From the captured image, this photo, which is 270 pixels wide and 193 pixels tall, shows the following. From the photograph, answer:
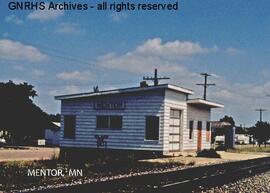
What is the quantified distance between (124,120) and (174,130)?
3.22m

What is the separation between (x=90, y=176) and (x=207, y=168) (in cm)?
465

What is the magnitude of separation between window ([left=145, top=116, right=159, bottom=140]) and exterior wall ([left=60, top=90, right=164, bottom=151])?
0.74 feet

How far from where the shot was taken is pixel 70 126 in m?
29.9

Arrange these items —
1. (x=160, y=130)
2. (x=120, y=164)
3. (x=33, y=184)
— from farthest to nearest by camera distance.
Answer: (x=160, y=130)
(x=120, y=164)
(x=33, y=184)

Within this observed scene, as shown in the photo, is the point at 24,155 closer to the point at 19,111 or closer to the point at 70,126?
the point at 70,126

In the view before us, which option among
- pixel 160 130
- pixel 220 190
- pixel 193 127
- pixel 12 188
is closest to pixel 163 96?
pixel 160 130

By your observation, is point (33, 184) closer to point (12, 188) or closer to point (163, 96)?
point (12, 188)

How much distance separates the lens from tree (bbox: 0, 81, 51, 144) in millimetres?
38500

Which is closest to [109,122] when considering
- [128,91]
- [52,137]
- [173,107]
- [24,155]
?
[128,91]

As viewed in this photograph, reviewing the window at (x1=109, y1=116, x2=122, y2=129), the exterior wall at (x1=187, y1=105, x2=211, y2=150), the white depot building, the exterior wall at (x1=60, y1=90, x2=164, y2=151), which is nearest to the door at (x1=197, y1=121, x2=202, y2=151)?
the exterior wall at (x1=187, y1=105, x2=211, y2=150)

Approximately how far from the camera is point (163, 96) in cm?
2691

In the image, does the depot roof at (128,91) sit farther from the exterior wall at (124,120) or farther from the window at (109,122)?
the window at (109,122)

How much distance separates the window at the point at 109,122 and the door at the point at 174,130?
305 centimetres

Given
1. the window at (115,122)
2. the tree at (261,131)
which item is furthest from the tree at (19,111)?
the tree at (261,131)
